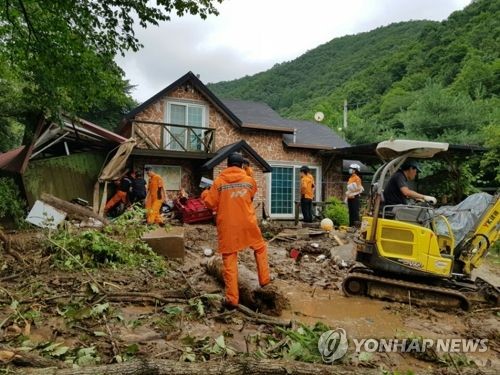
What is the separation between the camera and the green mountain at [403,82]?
25516mm

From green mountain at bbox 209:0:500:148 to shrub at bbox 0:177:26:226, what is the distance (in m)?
18.6

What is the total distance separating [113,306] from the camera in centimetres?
463

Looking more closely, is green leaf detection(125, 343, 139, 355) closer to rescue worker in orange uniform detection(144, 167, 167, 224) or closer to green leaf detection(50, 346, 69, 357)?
green leaf detection(50, 346, 69, 357)

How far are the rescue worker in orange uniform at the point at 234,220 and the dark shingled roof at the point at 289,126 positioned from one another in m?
13.0

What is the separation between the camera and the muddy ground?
11.1ft

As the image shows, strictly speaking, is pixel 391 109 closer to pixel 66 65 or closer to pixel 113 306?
pixel 66 65

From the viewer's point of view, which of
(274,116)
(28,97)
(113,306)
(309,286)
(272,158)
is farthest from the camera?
(274,116)

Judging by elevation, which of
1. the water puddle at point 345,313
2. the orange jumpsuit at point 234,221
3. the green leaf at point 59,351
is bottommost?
the water puddle at point 345,313

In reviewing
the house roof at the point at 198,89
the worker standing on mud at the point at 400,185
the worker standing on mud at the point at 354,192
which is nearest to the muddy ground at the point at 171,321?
the worker standing on mud at the point at 400,185

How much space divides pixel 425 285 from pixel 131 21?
22.9 feet

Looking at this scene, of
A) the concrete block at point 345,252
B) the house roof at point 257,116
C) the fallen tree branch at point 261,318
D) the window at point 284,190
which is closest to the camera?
the fallen tree branch at point 261,318

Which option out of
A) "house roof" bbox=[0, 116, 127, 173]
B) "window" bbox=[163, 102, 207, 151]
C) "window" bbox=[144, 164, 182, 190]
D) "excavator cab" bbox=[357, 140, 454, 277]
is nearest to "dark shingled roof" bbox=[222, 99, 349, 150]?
"window" bbox=[163, 102, 207, 151]

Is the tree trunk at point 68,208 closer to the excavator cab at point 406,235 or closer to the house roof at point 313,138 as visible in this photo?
the excavator cab at point 406,235

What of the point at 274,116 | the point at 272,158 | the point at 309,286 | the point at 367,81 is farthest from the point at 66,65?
the point at 367,81
